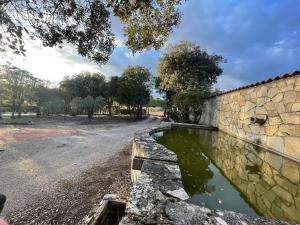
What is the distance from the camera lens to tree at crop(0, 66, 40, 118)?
23.7m

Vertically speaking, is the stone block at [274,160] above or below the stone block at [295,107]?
below

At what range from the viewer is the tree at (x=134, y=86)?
92.9 feet

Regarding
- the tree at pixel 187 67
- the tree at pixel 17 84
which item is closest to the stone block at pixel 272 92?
the tree at pixel 187 67

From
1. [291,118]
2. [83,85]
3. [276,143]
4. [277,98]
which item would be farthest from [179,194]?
[83,85]

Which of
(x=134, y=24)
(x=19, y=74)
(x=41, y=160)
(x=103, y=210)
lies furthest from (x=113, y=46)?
(x=19, y=74)

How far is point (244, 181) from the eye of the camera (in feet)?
11.3

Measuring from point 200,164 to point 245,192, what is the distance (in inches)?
54.0

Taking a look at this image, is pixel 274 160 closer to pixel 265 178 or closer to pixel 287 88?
pixel 265 178

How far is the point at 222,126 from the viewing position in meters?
9.88

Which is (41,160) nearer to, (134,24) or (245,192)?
(134,24)

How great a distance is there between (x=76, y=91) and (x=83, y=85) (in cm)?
137

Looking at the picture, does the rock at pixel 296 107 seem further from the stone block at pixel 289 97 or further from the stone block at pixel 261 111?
the stone block at pixel 261 111

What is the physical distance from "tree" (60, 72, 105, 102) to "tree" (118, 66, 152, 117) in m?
4.26

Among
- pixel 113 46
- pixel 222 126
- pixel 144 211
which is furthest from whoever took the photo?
pixel 222 126
